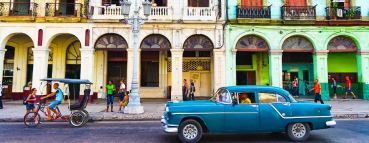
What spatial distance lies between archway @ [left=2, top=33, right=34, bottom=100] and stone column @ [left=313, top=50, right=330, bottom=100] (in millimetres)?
22196

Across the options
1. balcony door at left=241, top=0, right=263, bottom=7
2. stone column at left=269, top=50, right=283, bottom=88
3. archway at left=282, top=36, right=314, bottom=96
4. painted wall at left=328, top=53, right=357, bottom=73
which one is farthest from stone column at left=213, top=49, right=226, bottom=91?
painted wall at left=328, top=53, right=357, bottom=73

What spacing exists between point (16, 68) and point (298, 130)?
21.7m

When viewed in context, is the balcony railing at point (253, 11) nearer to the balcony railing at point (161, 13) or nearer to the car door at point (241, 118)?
the balcony railing at point (161, 13)

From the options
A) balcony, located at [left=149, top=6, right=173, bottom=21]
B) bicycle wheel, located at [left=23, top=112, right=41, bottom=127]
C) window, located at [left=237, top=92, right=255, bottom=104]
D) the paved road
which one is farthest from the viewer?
balcony, located at [left=149, top=6, right=173, bottom=21]

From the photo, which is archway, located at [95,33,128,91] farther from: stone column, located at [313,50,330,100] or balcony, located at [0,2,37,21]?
stone column, located at [313,50,330,100]

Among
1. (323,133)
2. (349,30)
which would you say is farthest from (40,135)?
(349,30)

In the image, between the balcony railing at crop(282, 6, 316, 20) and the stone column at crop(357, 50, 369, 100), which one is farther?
the balcony railing at crop(282, 6, 316, 20)

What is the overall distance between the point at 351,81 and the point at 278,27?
25.9 feet

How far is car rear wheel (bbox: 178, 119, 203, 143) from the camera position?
7.70 meters

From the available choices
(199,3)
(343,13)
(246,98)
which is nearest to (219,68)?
(199,3)

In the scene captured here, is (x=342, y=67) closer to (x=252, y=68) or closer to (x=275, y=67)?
(x=275, y=67)

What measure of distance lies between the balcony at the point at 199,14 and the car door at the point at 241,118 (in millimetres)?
12916

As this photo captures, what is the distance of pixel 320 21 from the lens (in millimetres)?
20156

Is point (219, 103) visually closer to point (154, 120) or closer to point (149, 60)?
point (154, 120)
